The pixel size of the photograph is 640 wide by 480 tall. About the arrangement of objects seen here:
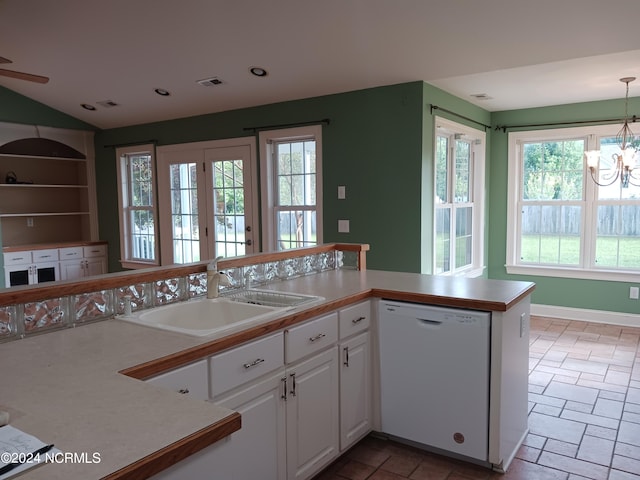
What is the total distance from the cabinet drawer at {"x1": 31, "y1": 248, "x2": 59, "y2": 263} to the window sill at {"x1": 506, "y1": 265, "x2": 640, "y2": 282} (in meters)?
5.50

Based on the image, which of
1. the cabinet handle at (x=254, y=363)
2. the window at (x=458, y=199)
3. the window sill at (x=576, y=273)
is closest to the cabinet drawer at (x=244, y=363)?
the cabinet handle at (x=254, y=363)

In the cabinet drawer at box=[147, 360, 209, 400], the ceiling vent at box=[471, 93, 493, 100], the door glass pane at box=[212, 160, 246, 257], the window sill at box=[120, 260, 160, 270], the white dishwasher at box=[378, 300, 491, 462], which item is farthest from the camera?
the window sill at box=[120, 260, 160, 270]

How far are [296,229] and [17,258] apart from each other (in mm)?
3377

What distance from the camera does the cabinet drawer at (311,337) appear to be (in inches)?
83.4

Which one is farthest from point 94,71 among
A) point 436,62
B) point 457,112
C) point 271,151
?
point 457,112

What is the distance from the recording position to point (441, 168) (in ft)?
15.9

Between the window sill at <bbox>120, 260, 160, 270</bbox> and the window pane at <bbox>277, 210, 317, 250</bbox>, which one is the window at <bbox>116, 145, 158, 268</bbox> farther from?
the window pane at <bbox>277, 210, 317, 250</bbox>

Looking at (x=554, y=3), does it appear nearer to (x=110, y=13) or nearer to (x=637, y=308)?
(x=110, y=13)

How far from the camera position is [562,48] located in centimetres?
343

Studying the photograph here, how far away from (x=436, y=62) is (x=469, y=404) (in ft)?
8.40

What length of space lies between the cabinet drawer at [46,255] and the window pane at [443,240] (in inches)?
180

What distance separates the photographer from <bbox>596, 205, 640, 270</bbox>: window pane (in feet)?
17.2

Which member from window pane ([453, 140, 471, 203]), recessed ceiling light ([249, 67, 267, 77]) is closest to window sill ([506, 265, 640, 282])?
window pane ([453, 140, 471, 203])

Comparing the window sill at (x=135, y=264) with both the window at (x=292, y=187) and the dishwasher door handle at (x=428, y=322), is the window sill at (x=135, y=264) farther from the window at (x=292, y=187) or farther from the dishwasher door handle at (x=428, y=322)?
the dishwasher door handle at (x=428, y=322)
